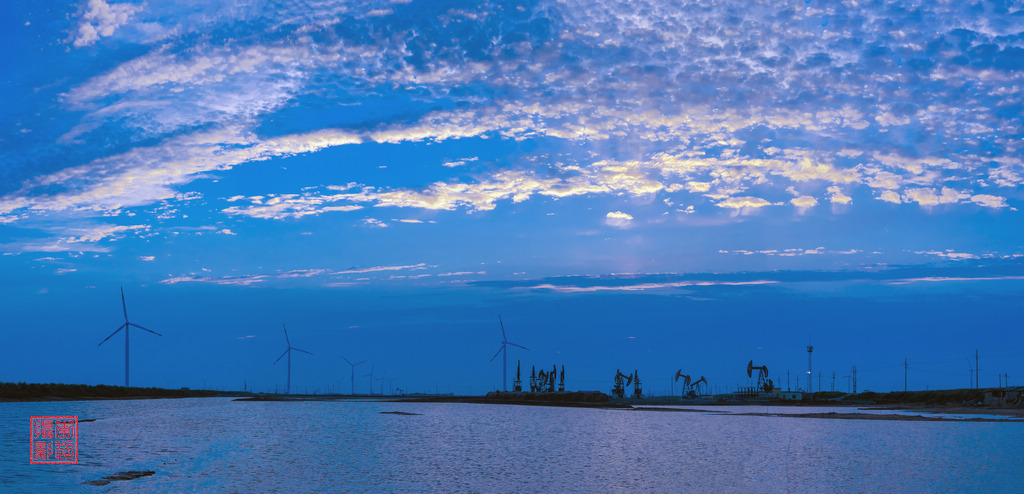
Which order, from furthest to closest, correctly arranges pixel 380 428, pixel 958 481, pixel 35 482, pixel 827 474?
pixel 380 428 < pixel 827 474 < pixel 958 481 < pixel 35 482

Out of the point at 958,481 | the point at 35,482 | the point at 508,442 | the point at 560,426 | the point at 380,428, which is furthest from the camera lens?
the point at 560,426

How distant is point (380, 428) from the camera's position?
93.9 metres

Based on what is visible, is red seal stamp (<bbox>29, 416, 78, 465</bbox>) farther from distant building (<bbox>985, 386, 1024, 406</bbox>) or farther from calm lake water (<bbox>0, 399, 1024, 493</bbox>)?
distant building (<bbox>985, 386, 1024, 406</bbox>)

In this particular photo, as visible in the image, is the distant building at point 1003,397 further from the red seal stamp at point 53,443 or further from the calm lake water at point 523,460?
the red seal stamp at point 53,443

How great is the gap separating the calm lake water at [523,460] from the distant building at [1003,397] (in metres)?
68.0

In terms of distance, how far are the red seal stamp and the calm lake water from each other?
0.90 meters

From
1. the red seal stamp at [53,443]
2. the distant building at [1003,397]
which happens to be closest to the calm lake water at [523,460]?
the red seal stamp at [53,443]

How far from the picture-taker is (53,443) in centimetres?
5959

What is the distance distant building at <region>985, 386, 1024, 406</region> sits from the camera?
5797 inches

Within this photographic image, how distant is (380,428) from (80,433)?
105 ft

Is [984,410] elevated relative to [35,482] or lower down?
lower down

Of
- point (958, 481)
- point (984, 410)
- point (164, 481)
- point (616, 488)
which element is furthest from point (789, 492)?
point (984, 410)

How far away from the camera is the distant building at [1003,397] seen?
147 meters

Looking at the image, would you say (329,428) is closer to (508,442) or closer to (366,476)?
(508,442)
